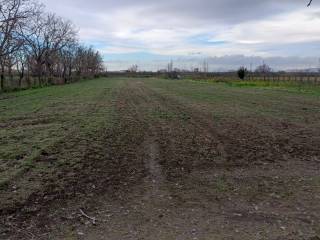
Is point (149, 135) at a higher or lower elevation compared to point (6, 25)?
lower

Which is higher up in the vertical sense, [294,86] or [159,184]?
[294,86]

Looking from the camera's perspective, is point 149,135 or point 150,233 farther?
point 149,135

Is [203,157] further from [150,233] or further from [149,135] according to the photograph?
[150,233]

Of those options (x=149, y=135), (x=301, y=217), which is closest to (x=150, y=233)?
(x=301, y=217)

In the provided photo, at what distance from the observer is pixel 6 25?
38.0 meters

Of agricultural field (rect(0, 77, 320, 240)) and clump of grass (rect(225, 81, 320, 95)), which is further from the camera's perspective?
clump of grass (rect(225, 81, 320, 95))

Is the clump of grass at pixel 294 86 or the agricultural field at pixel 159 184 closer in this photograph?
the agricultural field at pixel 159 184

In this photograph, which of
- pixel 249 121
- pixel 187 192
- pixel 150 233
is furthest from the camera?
pixel 249 121

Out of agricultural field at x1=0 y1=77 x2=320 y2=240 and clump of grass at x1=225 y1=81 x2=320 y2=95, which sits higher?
clump of grass at x1=225 y1=81 x2=320 y2=95

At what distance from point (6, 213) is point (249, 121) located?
10398 millimetres

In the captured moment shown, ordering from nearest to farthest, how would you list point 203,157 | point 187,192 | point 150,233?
point 150,233, point 187,192, point 203,157

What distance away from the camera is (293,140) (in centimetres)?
1044

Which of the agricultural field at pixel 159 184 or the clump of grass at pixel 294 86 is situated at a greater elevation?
the clump of grass at pixel 294 86

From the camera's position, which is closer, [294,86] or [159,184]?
[159,184]
